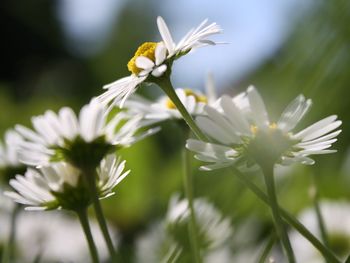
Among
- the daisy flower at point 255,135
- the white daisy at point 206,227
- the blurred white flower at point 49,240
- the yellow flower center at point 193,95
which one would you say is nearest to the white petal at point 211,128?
the daisy flower at point 255,135

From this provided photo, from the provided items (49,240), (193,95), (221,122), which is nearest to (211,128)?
(221,122)

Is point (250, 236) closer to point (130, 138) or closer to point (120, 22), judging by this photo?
point (130, 138)

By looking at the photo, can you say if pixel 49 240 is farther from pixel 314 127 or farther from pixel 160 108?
pixel 314 127

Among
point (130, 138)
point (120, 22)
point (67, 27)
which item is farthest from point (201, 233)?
point (67, 27)

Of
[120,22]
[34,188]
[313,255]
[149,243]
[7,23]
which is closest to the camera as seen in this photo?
[34,188]

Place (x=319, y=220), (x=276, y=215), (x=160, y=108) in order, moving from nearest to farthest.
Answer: (x=276, y=215)
(x=319, y=220)
(x=160, y=108)

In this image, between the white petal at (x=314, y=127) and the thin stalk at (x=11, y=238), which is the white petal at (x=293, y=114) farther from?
the thin stalk at (x=11, y=238)
